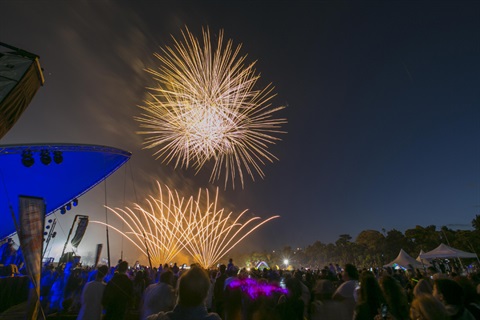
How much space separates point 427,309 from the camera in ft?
9.27

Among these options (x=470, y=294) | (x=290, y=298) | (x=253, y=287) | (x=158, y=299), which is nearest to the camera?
(x=470, y=294)

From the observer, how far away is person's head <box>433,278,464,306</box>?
3270 mm

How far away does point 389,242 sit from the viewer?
8900 cm

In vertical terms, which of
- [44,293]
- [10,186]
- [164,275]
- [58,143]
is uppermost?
[58,143]

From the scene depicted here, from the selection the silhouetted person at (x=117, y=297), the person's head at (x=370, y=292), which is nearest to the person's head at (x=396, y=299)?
the person's head at (x=370, y=292)

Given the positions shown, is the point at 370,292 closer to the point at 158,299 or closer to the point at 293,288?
the point at 293,288

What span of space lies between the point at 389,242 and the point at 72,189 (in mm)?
103076

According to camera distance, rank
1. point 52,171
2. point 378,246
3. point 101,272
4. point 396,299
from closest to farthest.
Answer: point 396,299 < point 101,272 < point 52,171 < point 378,246

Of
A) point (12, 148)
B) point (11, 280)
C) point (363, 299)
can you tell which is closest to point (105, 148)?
point (12, 148)

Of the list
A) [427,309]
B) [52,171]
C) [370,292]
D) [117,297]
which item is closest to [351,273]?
[370,292]

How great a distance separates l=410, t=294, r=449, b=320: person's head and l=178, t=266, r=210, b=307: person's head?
2603 mm

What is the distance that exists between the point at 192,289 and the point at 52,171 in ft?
50.1

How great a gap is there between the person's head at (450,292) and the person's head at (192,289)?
11.1 feet

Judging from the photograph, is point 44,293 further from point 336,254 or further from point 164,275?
point 336,254
